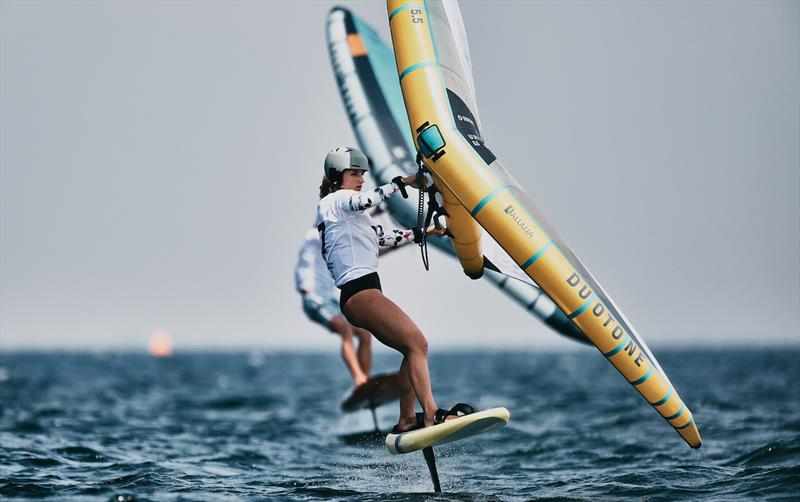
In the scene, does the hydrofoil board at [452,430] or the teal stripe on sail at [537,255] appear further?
the teal stripe on sail at [537,255]

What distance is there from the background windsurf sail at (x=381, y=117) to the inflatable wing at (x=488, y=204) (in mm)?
7764

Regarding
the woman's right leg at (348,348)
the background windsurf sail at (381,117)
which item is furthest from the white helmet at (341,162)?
the background windsurf sail at (381,117)

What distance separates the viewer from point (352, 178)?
8.30 meters

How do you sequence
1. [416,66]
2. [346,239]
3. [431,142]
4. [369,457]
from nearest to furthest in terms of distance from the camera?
[346,239], [431,142], [416,66], [369,457]

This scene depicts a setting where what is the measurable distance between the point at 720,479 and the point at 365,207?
4863 mm

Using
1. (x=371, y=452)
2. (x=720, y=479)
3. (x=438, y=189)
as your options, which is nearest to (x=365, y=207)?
(x=438, y=189)

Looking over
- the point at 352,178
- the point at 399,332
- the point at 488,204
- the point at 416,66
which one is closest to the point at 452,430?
the point at 399,332

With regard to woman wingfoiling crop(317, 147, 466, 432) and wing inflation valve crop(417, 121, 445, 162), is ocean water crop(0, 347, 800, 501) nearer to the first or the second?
woman wingfoiling crop(317, 147, 466, 432)

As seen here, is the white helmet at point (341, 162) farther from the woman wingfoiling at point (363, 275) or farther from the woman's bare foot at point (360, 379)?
the woman's bare foot at point (360, 379)

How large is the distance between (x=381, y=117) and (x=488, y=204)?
37.3 ft

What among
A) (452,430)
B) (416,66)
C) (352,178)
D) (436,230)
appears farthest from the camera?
(436,230)

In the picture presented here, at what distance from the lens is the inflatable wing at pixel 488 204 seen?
8352mm

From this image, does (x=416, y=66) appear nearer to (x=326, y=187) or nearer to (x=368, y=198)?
(x=326, y=187)

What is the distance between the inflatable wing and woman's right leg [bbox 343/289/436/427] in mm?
1153
